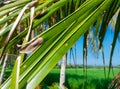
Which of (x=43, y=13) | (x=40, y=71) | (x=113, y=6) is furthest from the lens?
(x=113, y=6)

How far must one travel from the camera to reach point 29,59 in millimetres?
447

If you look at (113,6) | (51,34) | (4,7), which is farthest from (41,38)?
(113,6)

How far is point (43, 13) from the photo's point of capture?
0.57m

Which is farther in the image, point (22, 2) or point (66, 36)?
point (22, 2)

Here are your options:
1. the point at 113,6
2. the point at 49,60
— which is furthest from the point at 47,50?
the point at 113,6

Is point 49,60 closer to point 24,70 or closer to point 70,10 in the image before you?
point 24,70

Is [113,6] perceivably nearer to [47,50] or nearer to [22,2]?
[22,2]

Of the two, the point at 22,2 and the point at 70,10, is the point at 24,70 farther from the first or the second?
the point at 70,10

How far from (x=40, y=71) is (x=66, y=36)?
0.07m

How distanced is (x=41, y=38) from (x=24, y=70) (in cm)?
5

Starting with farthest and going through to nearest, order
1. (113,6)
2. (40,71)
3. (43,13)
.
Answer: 1. (113,6)
2. (43,13)
3. (40,71)

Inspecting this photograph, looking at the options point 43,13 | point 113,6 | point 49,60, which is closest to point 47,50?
point 49,60

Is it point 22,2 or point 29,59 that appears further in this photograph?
point 22,2

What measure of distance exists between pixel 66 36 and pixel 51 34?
2 centimetres
